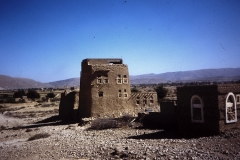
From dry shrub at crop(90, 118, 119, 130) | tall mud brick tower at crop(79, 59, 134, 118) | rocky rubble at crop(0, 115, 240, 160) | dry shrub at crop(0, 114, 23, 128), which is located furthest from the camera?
dry shrub at crop(0, 114, 23, 128)

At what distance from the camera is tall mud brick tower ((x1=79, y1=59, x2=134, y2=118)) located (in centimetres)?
2561

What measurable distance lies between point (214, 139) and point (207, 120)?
143cm

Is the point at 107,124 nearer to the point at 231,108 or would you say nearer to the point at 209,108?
the point at 209,108

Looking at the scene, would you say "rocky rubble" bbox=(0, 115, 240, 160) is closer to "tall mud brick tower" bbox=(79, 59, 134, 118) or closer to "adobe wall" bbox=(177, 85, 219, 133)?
"adobe wall" bbox=(177, 85, 219, 133)

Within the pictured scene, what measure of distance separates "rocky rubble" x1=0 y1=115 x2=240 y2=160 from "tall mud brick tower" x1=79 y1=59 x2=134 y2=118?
6954mm

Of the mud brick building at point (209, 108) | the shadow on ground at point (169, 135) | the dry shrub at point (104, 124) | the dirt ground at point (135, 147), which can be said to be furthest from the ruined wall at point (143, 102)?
the mud brick building at point (209, 108)

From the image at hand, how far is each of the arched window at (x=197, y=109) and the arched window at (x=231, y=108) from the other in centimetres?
154

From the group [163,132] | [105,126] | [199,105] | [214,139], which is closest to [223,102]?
[199,105]

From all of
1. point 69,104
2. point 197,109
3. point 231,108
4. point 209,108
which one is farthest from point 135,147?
point 69,104

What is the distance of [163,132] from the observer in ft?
57.6

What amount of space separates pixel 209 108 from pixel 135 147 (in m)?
5.19

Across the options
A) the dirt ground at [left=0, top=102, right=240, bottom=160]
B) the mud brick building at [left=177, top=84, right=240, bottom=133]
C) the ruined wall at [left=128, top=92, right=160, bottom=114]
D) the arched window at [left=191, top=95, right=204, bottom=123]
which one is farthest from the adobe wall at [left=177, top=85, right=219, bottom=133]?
the ruined wall at [left=128, top=92, right=160, bottom=114]

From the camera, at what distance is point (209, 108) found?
48.2 ft

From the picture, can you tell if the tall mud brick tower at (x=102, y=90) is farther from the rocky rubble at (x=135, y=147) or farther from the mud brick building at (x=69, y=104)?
the rocky rubble at (x=135, y=147)
